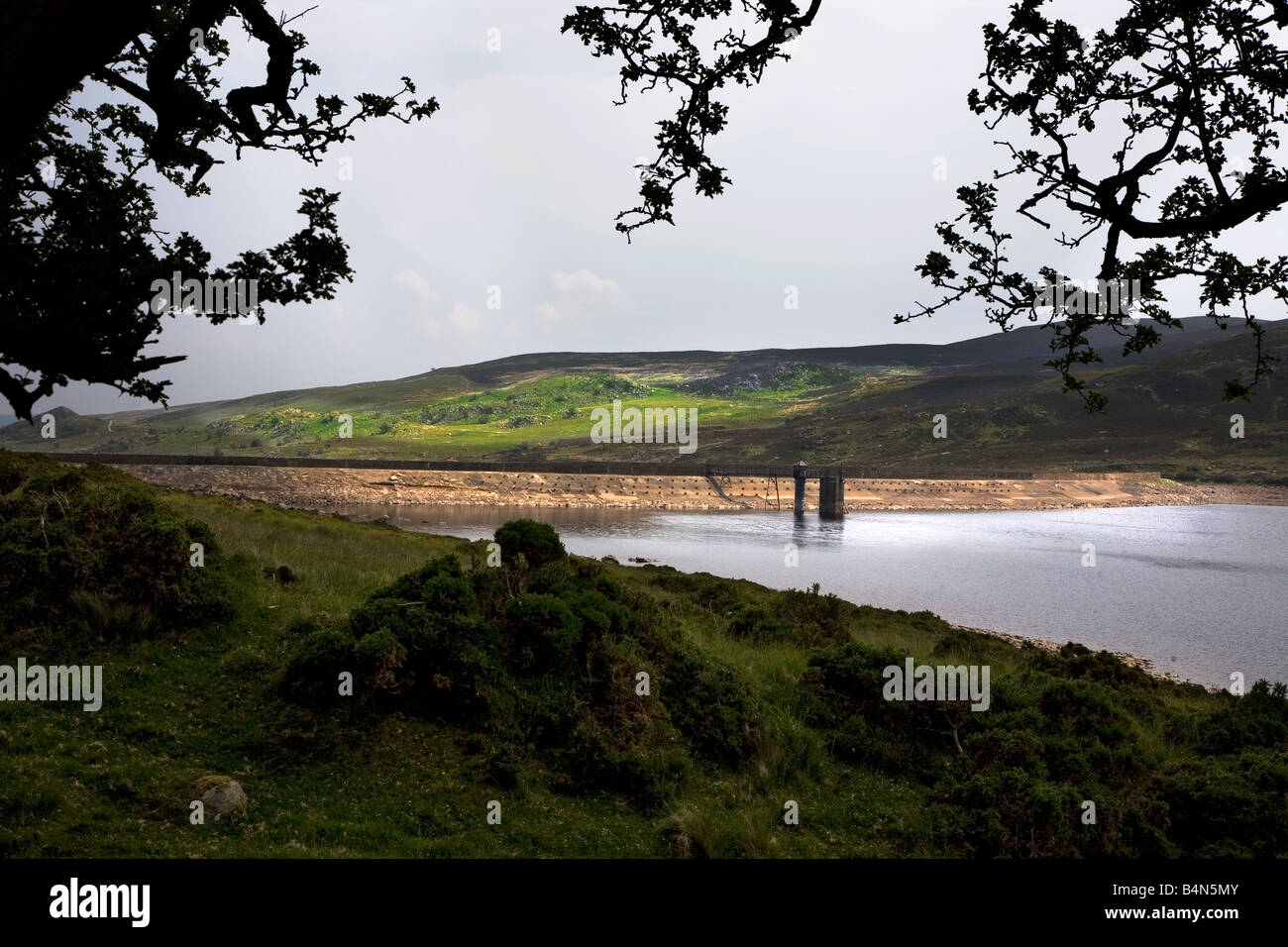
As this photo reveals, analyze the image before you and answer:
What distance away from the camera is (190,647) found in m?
11.3

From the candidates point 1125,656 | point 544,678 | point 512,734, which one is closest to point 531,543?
point 544,678

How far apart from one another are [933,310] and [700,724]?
5536 mm

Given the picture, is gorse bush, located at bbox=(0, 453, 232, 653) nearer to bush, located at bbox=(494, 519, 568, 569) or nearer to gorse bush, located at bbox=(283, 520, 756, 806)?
gorse bush, located at bbox=(283, 520, 756, 806)

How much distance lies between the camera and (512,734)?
31.8 feet

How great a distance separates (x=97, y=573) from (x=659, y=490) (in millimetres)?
85955

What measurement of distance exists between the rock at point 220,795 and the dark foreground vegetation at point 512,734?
0.13 m

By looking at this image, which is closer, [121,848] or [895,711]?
[121,848]

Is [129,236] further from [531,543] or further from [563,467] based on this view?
[563,467]

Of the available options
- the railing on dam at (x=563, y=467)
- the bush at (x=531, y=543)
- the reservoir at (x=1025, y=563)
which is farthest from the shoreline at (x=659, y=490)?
the bush at (x=531, y=543)

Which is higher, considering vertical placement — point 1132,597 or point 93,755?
point 93,755

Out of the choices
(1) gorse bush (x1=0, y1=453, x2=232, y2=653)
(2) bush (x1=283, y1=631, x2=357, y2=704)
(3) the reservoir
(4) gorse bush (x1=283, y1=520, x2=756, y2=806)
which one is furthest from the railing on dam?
(2) bush (x1=283, y1=631, x2=357, y2=704)

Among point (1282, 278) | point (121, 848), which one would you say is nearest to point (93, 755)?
point (121, 848)
